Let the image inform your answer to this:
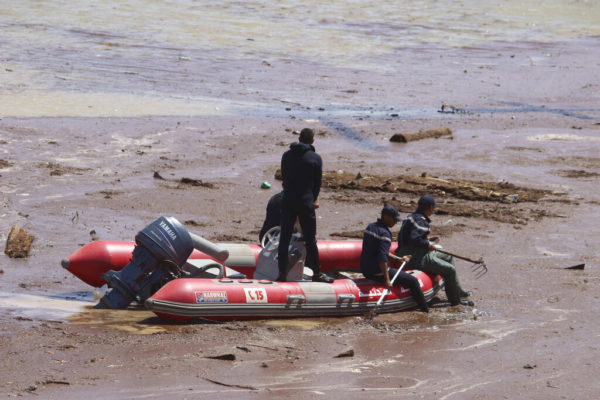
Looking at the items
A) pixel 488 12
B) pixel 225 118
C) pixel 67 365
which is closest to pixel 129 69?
pixel 225 118

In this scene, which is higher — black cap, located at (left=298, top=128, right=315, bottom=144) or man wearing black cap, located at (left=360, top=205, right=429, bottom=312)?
black cap, located at (left=298, top=128, right=315, bottom=144)

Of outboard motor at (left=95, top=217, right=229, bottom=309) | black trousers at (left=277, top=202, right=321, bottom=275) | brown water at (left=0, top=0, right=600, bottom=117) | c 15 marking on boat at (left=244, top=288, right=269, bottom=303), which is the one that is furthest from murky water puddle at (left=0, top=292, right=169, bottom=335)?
brown water at (left=0, top=0, right=600, bottom=117)

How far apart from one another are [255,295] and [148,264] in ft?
3.59

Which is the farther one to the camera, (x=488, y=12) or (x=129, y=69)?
(x=488, y=12)

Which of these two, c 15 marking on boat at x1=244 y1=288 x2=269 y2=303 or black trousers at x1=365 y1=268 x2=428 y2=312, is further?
black trousers at x1=365 y1=268 x2=428 y2=312

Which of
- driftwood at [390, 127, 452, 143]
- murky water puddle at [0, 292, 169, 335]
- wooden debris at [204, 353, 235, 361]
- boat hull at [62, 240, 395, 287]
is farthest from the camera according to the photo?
driftwood at [390, 127, 452, 143]

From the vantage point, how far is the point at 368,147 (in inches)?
758

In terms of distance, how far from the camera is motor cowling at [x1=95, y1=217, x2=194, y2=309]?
30.4 feet

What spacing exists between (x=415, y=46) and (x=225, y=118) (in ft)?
47.8

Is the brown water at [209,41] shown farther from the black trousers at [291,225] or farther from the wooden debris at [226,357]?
the wooden debris at [226,357]

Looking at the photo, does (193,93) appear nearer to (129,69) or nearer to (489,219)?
(129,69)

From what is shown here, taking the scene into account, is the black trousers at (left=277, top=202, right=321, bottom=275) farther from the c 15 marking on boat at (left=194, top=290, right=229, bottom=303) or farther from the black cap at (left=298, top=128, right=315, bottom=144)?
the c 15 marking on boat at (left=194, top=290, right=229, bottom=303)

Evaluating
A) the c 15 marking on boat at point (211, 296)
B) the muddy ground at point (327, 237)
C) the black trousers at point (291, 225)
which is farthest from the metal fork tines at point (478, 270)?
the c 15 marking on boat at point (211, 296)

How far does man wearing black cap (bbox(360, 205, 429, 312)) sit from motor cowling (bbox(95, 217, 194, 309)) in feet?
6.18
